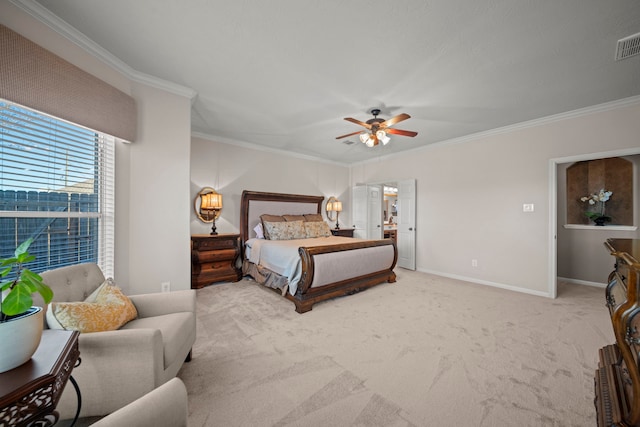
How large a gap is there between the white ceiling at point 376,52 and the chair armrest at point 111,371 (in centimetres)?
218

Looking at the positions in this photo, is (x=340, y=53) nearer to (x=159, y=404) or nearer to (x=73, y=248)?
(x=159, y=404)

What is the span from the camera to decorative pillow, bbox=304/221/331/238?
15.7 feet

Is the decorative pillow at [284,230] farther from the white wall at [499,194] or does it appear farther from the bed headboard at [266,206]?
the white wall at [499,194]

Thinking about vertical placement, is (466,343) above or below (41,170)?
below

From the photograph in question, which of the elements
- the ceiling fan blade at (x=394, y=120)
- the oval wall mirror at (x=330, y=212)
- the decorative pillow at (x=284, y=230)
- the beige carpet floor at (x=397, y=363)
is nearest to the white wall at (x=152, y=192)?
the beige carpet floor at (x=397, y=363)

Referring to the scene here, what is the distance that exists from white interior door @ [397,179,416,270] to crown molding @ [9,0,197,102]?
4.26 metres

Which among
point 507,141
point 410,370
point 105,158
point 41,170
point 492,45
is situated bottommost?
point 410,370

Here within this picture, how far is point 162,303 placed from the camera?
1.80m

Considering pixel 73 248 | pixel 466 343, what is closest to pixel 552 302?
pixel 466 343

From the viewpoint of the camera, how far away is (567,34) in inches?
73.8

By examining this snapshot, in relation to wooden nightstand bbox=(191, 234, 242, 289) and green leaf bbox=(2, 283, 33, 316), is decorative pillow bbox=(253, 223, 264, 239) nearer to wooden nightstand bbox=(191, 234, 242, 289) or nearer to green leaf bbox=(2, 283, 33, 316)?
wooden nightstand bbox=(191, 234, 242, 289)

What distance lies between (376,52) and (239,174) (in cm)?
340

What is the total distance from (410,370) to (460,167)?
3.84 meters

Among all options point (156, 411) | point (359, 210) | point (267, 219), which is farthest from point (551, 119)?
point (156, 411)
